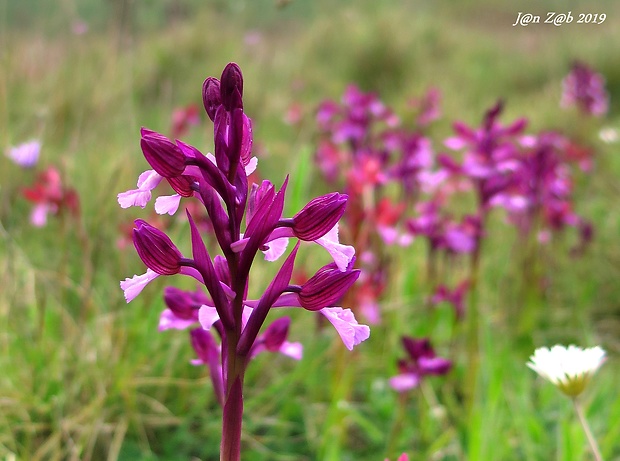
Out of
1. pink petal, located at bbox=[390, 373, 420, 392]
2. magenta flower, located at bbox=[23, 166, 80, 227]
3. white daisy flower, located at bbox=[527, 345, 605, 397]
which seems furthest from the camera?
magenta flower, located at bbox=[23, 166, 80, 227]

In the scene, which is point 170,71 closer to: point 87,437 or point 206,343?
point 87,437

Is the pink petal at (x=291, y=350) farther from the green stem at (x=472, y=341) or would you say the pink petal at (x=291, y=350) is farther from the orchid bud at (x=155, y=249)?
the green stem at (x=472, y=341)

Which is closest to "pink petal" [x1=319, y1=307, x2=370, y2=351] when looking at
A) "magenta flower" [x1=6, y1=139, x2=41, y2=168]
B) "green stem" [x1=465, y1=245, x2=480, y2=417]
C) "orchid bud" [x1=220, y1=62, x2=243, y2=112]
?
"orchid bud" [x1=220, y1=62, x2=243, y2=112]

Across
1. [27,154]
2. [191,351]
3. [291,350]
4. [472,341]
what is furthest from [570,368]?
[27,154]

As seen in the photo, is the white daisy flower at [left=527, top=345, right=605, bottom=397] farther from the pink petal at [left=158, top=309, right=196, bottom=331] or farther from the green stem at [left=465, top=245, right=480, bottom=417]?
the green stem at [left=465, top=245, right=480, bottom=417]

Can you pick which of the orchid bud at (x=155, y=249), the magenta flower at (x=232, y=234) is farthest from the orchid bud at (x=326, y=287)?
the orchid bud at (x=155, y=249)

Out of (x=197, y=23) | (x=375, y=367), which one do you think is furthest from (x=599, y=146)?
(x=197, y=23)
